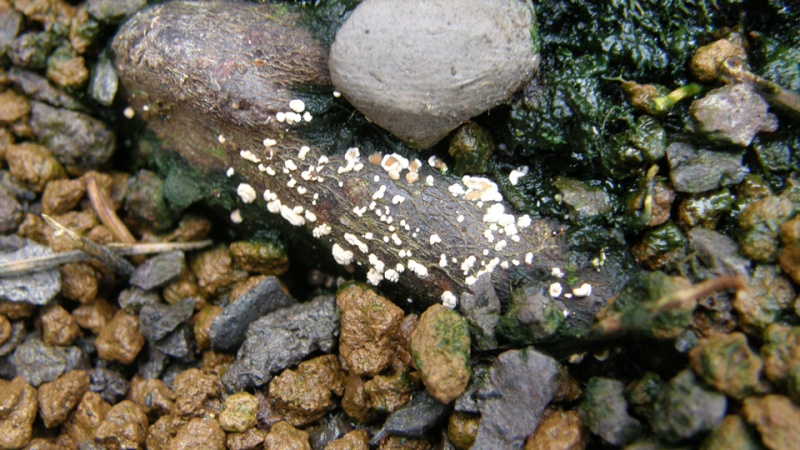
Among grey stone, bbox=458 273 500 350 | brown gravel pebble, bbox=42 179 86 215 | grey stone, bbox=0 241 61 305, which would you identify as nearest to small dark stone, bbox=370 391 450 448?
grey stone, bbox=458 273 500 350

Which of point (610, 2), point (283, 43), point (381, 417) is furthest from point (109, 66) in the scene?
point (610, 2)

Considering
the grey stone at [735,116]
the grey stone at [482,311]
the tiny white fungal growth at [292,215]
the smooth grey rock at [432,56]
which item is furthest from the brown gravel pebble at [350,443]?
the grey stone at [735,116]

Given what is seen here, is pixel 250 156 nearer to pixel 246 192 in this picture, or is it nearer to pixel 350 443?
pixel 246 192

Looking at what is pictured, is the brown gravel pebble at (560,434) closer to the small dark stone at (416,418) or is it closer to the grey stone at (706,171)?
the small dark stone at (416,418)

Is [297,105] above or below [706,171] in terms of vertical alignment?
below

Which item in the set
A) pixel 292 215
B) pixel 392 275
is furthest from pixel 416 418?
pixel 292 215

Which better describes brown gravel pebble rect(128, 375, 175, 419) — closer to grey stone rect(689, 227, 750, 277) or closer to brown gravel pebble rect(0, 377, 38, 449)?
brown gravel pebble rect(0, 377, 38, 449)

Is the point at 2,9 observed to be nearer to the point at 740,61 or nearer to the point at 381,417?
the point at 381,417
